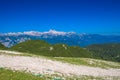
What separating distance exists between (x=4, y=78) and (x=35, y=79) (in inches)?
113

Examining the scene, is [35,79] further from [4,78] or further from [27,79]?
[4,78]

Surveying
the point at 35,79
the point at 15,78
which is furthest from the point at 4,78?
the point at 35,79

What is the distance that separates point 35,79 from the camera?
64.7 feet

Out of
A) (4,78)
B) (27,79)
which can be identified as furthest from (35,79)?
(4,78)

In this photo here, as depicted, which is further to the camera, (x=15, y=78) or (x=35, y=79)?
(x=35, y=79)

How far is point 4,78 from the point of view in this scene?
1798 cm

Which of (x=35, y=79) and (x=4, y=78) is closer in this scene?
(x=4, y=78)

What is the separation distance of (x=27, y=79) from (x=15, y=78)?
108cm

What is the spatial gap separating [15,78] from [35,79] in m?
2.07

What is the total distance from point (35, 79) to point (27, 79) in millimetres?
1018

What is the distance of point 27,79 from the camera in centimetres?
1891

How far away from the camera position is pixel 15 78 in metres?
18.3

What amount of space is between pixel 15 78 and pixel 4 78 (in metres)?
0.87

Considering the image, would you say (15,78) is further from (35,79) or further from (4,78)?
(35,79)
